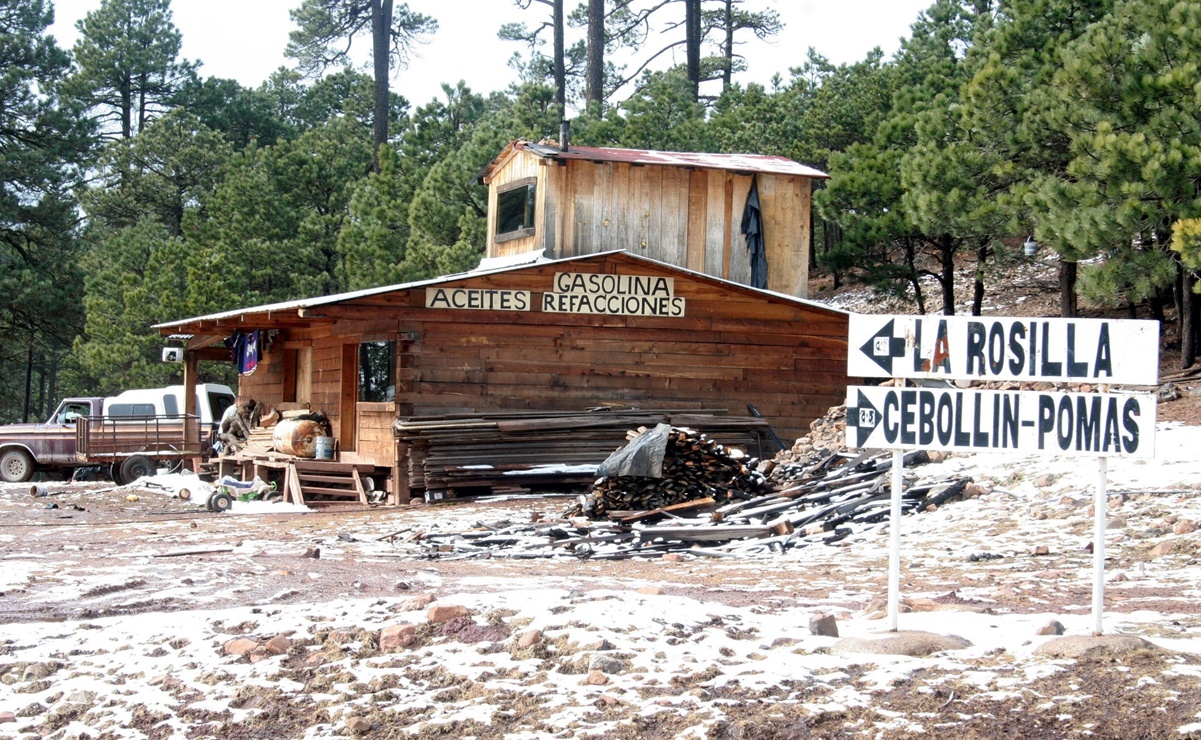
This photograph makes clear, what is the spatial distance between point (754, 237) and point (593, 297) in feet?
15.5

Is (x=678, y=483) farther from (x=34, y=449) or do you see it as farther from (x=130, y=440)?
(x=34, y=449)

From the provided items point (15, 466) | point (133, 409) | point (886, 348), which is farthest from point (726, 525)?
point (15, 466)

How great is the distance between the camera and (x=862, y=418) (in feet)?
24.5

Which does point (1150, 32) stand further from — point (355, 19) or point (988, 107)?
point (355, 19)

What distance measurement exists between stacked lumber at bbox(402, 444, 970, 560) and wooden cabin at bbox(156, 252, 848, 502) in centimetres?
550

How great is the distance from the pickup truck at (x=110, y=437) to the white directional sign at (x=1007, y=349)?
22102 mm

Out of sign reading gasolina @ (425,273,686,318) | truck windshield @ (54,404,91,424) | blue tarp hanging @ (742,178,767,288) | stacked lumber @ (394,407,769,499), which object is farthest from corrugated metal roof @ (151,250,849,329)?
truck windshield @ (54,404,91,424)

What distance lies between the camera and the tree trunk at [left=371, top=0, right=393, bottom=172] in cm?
4738

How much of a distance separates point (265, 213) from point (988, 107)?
2385cm

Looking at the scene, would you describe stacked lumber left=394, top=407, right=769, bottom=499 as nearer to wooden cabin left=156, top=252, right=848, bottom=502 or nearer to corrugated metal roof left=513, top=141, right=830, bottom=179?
wooden cabin left=156, top=252, right=848, bottom=502

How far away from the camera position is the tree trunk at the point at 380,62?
47.4 m

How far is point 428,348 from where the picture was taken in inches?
800

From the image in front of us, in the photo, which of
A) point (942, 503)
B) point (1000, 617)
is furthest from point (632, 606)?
point (942, 503)

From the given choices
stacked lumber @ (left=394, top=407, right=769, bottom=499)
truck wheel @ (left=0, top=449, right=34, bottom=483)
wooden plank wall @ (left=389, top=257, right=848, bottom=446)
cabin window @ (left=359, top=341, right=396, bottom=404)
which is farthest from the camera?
truck wheel @ (left=0, top=449, right=34, bottom=483)
